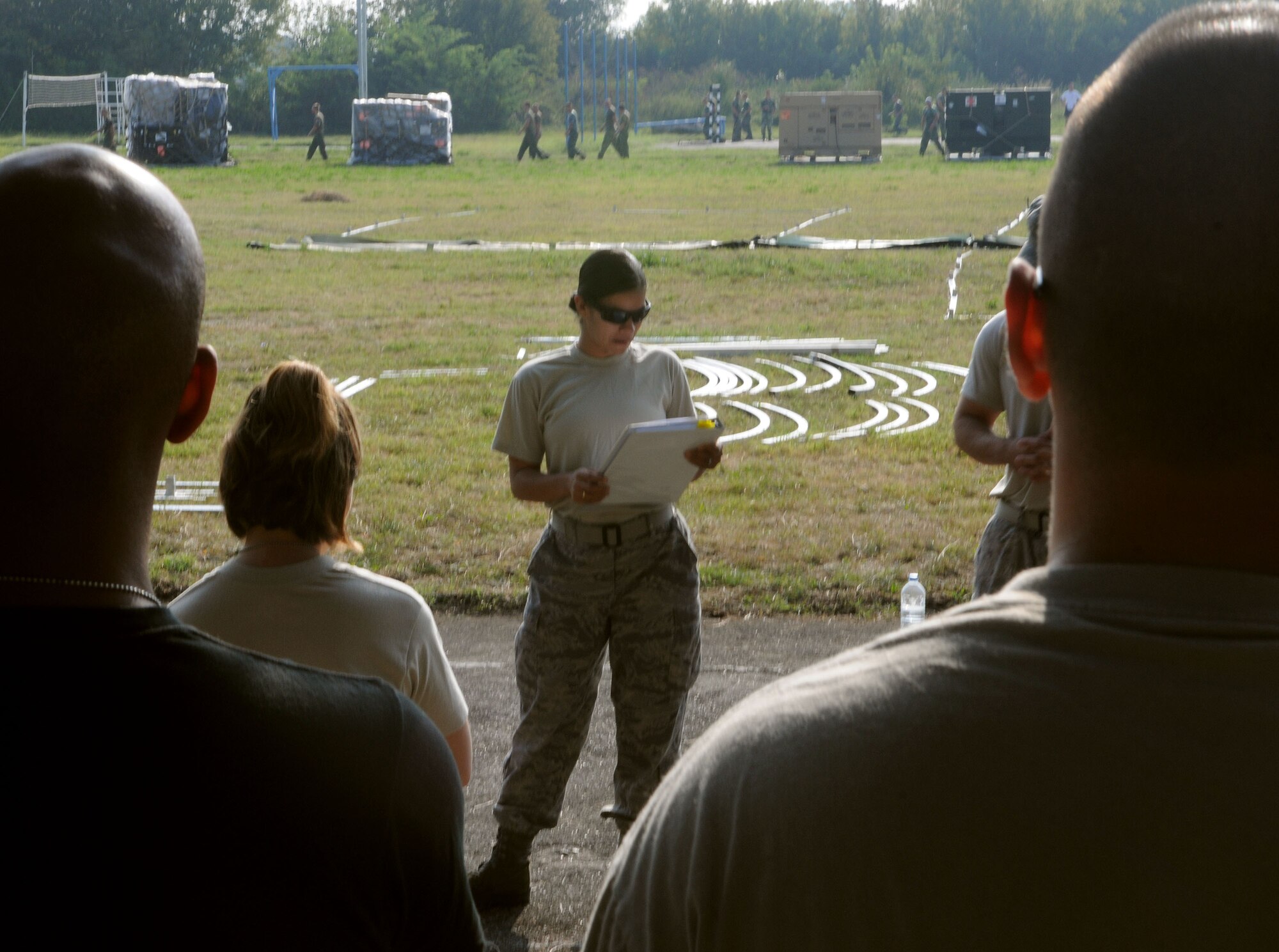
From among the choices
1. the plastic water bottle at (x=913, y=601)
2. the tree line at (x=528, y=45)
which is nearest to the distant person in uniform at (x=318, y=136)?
the tree line at (x=528, y=45)

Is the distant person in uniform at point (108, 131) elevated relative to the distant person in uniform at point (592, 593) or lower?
elevated

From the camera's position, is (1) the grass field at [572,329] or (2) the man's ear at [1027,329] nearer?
(2) the man's ear at [1027,329]

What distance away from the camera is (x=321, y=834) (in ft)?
4.67

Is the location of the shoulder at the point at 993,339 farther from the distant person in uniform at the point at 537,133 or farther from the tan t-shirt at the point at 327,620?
the distant person in uniform at the point at 537,133

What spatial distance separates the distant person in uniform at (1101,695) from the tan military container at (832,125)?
45437 mm

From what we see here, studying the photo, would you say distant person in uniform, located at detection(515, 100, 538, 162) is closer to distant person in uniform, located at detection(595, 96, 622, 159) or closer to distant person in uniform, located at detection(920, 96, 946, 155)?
distant person in uniform, located at detection(595, 96, 622, 159)

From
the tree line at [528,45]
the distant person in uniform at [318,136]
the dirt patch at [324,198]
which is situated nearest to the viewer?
the dirt patch at [324,198]

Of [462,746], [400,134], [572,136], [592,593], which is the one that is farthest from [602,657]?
[572,136]

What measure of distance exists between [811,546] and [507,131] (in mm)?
65008

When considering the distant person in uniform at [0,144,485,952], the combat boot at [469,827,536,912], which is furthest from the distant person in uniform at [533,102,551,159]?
the distant person in uniform at [0,144,485,952]

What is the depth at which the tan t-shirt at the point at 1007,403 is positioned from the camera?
4.30 m

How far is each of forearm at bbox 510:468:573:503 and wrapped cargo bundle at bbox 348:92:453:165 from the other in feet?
138

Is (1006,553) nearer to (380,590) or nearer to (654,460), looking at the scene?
(654,460)

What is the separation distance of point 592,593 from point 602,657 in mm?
241
